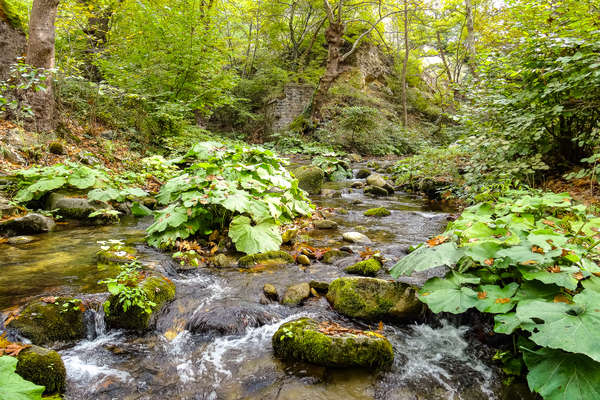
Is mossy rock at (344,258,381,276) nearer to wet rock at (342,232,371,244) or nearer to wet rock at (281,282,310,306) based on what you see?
wet rock at (281,282,310,306)

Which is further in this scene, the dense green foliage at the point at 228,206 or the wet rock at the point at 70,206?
the wet rock at the point at 70,206

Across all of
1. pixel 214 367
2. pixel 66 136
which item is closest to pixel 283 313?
pixel 214 367

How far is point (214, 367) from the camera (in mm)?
2320

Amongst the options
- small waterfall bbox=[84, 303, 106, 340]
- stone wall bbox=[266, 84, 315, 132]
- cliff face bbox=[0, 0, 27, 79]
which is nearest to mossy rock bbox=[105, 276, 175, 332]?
small waterfall bbox=[84, 303, 106, 340]

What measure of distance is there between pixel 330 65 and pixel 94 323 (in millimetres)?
16221

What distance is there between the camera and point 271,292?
10.5 feet

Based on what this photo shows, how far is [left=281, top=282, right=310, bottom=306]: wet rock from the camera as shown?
3124 millimetres

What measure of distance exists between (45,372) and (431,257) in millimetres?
2730

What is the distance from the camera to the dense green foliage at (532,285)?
1656 millimetres

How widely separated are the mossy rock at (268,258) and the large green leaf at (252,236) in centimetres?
6

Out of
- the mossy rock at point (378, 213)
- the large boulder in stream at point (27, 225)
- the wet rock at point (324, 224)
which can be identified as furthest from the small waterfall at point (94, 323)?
the mossy rock at point (378, 213)

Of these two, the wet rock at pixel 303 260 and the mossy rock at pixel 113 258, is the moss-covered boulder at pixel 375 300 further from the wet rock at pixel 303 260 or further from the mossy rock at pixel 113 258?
the mossy rock at pixel 113 258

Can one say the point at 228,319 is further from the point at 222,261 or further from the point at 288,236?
the point at 288,236

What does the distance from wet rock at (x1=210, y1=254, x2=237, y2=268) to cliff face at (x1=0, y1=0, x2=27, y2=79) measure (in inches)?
289
